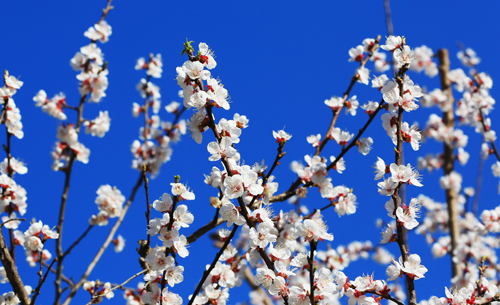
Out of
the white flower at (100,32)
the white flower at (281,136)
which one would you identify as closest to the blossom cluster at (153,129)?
the white flower at (100,32)

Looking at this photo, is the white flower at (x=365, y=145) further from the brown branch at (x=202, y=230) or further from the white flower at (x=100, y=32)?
the white flower at (x=100, y=32)

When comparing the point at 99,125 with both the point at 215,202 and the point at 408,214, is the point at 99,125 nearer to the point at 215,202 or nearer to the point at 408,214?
the point at 215,202

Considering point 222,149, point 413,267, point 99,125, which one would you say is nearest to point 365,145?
point 413,267

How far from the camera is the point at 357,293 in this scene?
2.03 metres

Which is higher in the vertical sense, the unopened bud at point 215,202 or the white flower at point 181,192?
the white flower at point 181,192

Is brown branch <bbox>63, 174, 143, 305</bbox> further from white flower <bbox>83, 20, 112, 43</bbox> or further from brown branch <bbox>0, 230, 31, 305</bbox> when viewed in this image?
white flower <bbox>83, 20, 112, 43</bbox>

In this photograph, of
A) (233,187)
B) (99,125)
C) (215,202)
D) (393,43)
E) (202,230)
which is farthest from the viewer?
(99,125)

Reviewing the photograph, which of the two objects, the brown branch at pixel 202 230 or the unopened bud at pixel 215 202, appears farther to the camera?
the brown branch at pixel 202 230

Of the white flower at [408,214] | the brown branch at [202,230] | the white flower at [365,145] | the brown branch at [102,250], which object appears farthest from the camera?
the brown branch at [102,250]

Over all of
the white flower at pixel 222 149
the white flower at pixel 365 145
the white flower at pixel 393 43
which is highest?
the white flower at pixel 393 43

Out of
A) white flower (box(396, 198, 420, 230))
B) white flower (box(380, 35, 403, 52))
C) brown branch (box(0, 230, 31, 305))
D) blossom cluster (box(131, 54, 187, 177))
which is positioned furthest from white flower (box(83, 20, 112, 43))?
white flower (box(396, 198, 420, 230))

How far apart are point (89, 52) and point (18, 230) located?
1.96 meters

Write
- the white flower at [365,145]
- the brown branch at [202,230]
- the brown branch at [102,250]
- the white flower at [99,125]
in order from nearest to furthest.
Result: the brown branch at [202,230]
the white flower at [365,145]
the brown branch at [102,250]
the white flower at [99,125]

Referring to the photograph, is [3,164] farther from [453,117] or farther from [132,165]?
[453,117]
